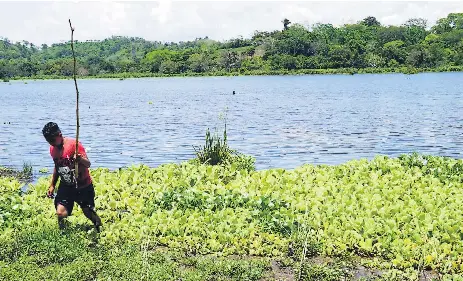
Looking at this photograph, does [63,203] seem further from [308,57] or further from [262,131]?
[308,57]

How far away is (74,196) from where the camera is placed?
10336 mm

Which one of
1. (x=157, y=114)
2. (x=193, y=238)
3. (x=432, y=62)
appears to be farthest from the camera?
(x=432, y=62)

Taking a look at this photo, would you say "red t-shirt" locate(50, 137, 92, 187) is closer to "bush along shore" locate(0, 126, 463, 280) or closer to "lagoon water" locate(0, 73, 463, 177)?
"bush along shore" locate(0, 126, 463, 280)

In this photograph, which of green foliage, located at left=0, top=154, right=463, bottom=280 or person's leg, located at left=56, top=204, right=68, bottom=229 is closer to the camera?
green foliage, located at left=0, top=154, right=463, bottom=280

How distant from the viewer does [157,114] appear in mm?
46344

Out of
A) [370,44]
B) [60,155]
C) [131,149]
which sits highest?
[370,44]

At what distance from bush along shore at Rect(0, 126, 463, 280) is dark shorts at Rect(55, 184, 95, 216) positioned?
0.51 m

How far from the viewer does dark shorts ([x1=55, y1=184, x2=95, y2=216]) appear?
1030 cm

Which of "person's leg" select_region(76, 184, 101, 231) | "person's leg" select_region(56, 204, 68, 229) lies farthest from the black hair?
"person's leg" select_region(56, 204, 68, 229)

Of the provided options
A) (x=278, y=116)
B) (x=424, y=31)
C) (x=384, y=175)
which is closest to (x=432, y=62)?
(x=424, y=31)

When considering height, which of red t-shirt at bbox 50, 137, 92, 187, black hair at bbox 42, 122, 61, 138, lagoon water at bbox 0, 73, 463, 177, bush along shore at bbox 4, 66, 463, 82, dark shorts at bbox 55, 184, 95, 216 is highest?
bush along shore at bbox 4, 66, 463, 82

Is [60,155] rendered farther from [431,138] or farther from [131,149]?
[431,138]

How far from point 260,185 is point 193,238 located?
153 inches

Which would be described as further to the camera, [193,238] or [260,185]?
[260,185]
